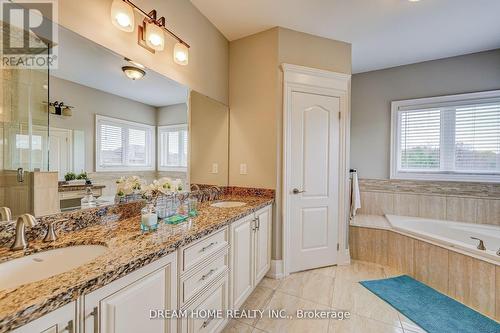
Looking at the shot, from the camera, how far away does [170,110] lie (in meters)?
1.88

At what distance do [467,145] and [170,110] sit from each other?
12.2ft

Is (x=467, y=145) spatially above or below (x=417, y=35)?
below

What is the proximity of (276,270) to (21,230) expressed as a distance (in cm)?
211

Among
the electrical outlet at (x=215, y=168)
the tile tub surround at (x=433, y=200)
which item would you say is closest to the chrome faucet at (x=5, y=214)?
the electrical outlet at (x=215, y=168)

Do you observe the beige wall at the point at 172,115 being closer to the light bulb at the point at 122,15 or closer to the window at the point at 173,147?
the window at the point at 173,147

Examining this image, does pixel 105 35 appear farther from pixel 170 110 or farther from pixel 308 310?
pixel 308 310

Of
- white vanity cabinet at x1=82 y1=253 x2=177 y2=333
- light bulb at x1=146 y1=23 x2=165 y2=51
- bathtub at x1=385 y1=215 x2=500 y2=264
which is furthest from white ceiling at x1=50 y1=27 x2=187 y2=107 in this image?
bathtub at x1=385 y1=215 x2=500 y2=264

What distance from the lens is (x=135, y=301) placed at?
2.88 feet

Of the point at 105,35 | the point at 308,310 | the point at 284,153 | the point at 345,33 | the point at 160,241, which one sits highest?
the point at 345,33

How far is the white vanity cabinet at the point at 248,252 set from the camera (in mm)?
1643

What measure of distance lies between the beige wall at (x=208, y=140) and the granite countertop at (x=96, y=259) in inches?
34.4

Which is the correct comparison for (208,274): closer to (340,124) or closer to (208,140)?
(208,140)

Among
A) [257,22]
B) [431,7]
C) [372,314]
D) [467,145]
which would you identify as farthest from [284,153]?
[467,145]

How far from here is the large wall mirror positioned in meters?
1.01
